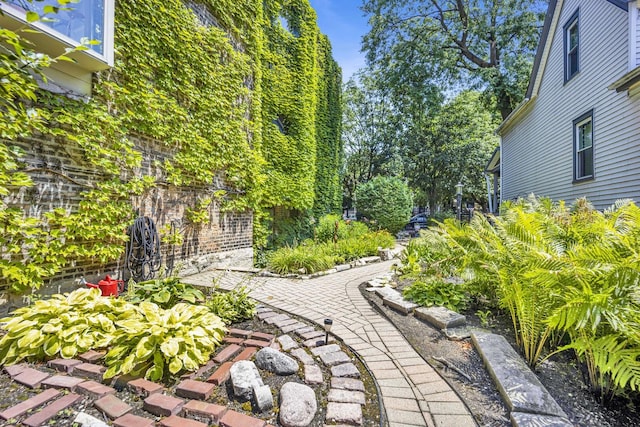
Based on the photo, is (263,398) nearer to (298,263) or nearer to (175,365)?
(175,365)

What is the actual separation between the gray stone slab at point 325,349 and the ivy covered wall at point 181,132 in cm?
289

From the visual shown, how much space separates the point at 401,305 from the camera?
358 centimetres

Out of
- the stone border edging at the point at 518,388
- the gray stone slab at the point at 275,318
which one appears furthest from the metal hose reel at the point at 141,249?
the stone border edging at the point at 518,388

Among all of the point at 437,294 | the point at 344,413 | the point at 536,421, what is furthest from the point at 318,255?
the point at 536,421

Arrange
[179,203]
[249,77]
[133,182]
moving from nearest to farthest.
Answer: [133,182] → [179,203] → [249,77]

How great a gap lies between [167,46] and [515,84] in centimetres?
1274

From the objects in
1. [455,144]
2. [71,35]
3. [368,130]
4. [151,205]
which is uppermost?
[368,130]

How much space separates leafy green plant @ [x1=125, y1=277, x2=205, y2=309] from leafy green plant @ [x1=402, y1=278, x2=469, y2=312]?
2.56 meters

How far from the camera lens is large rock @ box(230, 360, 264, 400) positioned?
69.9 inches

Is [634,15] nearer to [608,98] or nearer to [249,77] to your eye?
[608,98]

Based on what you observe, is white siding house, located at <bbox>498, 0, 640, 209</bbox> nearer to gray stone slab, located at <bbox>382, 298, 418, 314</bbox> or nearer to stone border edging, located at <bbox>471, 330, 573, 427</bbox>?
gray stone slab, located at <bbox>382, 298, 418, 314</bbox>

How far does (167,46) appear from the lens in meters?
4.76

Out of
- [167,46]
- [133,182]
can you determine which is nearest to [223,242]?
[133,182]

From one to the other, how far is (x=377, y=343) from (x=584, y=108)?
8.36 m
